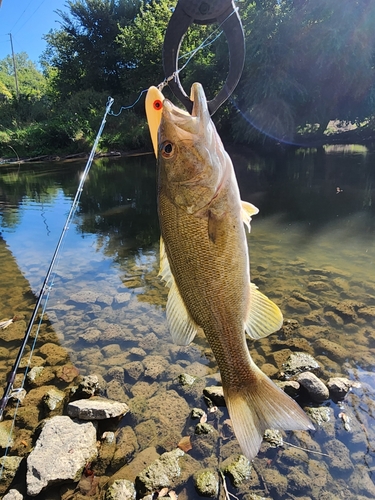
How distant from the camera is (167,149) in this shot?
193 cm

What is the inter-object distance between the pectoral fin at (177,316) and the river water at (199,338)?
2.35 metres

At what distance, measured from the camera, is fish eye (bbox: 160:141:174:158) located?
1.92 meters

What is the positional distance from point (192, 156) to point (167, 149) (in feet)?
0.49

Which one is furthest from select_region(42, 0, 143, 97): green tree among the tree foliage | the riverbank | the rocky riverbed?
the rocky riverbed

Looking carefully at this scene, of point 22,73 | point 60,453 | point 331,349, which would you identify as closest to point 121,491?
point 60,453

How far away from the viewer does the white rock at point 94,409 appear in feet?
13.8

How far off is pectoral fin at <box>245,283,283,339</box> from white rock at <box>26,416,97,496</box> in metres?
2.69

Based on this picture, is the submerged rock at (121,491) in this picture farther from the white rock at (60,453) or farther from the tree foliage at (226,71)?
the tree foliage at (226,71)

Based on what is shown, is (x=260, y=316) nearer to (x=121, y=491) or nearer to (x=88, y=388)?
(x=121, y=491)

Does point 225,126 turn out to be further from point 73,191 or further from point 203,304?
point 203,304

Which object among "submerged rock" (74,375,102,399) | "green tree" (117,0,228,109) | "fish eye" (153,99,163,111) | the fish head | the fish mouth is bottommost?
"submerged rock" (74,375,102,399)

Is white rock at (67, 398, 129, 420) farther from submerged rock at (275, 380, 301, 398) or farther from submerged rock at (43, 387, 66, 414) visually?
submerged rock at (275, 380, 301, 398)

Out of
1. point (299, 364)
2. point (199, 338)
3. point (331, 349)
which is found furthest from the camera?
point (199, 338)

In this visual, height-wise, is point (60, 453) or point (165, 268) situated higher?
point (165, 268)
